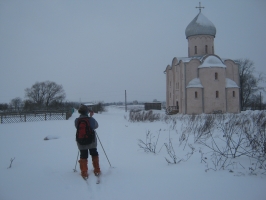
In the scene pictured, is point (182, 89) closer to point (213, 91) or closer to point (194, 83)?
point (194, 83)

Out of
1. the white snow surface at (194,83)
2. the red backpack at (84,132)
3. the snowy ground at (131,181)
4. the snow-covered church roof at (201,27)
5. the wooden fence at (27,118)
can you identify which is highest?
the snow-covered church roof at (201,27)

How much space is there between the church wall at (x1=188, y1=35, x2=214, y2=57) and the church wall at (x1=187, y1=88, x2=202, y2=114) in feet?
19.0

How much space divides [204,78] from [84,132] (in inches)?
900

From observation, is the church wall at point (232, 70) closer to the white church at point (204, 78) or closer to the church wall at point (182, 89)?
the white church at point (204, 78)

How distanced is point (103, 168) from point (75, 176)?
0.67 meters

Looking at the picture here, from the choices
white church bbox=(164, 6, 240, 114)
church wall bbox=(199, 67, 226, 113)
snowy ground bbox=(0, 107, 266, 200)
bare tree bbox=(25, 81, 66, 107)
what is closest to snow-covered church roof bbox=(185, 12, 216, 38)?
white church bbox=(164, 6, 240, 114)

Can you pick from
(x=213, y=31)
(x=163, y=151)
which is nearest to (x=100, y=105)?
(x=213, y=31)

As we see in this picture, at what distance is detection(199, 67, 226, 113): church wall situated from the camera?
78.9ft

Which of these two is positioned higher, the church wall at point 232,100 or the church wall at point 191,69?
the church wall at point 191,69

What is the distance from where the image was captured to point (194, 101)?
24.2 metres

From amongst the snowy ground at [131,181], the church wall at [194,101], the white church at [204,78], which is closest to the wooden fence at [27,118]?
the church wall at [194,101]

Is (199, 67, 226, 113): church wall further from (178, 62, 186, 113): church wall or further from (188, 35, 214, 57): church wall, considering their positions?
(188, 35, 214, 57): church wall

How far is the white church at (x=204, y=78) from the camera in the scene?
79.2 feet

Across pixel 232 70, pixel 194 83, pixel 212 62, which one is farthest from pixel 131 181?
pixel 232 70
